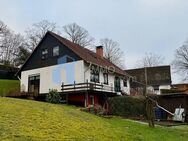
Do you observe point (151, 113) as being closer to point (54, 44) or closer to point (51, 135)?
point (51, 135)

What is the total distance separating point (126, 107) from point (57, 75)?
1016cm

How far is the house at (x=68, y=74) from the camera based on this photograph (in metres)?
29.1

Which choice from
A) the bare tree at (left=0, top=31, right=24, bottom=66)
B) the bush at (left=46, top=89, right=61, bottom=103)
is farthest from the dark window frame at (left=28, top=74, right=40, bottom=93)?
the bare tree at (left=0, top=31, right=24, bottom=66)

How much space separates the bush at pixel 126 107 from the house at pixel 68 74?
4.30m

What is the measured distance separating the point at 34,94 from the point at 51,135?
74.5ft

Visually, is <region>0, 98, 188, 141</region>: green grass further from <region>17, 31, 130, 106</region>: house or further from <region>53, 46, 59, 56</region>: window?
<region>53, 46, 59, 56</region>: window

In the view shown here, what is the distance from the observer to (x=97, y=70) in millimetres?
31469

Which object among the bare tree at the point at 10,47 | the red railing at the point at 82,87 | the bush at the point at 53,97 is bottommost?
the bush at the point at 53,97

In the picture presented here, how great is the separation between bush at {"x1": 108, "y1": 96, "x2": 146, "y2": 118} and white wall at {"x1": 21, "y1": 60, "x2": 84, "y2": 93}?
588 centimetres

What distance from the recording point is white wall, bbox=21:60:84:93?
2941 centimetres

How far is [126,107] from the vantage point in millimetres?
23984

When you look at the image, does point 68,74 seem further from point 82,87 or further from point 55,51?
point 55,51

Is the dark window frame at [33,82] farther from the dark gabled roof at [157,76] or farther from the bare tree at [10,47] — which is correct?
the dark gabled roof at [157,76]

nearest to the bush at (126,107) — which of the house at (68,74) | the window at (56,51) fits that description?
the house at (68,74)
